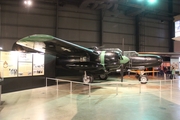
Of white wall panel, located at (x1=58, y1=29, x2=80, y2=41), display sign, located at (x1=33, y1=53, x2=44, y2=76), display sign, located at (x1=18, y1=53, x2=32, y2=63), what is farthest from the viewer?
white wall panel, located at (x1=58, y1=29, x2=80, y2=41)

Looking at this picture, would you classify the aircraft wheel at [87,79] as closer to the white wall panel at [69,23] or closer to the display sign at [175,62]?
the white wall panel at [69,23]

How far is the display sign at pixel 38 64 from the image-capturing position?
9.15 m

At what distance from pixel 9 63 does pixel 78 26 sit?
36.4ft

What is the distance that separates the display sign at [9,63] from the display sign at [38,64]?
47.5 inches

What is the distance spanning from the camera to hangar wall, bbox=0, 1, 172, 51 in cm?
1517

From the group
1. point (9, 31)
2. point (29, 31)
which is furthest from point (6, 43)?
point (29, 31)

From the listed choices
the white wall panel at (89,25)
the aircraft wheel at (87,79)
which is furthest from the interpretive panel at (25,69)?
the white wall panel at (89,25)

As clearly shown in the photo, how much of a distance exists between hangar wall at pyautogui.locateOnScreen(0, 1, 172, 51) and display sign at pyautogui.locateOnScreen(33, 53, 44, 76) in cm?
743

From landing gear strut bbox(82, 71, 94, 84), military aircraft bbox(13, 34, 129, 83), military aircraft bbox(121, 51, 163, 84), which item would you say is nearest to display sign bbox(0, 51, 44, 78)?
military aircraft bbox(13, 34, 129, 83)

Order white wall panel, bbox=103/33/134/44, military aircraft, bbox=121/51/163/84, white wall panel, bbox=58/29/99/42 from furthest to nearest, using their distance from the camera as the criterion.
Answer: white wall panel, bbox=103/33/134/44, white wall panel, bbox=58/29/99/42, military aircraft, bbox=121/51/163/84

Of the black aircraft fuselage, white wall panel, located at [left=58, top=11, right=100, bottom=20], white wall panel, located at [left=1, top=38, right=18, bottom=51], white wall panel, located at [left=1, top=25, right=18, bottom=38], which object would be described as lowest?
the black aircraft fuselage

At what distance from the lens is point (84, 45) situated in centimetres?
1795

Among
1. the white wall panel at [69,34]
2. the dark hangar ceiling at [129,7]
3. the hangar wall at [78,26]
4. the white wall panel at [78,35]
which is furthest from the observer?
the white wall panel at [78,35]

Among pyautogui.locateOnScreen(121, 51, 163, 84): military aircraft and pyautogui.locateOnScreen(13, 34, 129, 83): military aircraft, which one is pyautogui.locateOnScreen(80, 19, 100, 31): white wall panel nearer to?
pyautogui.locateOnScreen(121, 51, 163, 84): military aircraft
